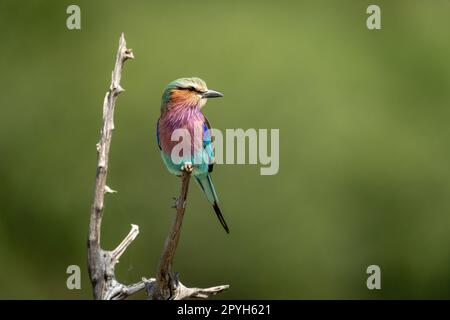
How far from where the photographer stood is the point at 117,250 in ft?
15.1

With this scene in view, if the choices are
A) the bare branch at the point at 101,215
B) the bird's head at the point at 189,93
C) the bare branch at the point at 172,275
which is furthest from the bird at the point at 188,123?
the bare branch at the point at 101,215

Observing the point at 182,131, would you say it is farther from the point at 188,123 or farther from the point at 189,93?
the point at 189,93

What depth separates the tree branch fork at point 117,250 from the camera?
4.41 meters

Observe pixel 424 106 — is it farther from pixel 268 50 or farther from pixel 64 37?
pixel 64 37

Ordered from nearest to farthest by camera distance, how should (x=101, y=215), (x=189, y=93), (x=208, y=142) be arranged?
(x=101, y=215)
(x=189, y=93)
(x=208, y=142)

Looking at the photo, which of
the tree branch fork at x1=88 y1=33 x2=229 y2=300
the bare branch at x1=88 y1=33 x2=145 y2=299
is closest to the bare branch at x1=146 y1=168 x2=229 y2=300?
the tree branch fork at x1=88 y1=33 x2=229 y2=300

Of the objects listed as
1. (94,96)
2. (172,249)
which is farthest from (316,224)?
(172,249)

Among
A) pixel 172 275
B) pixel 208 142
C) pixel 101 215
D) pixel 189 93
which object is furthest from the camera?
pixel 208 142

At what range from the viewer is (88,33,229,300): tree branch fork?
14.5 feet

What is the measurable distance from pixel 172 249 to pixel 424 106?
6.77 m

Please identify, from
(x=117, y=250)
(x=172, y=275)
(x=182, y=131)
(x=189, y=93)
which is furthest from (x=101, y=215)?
(x=189, y=93)

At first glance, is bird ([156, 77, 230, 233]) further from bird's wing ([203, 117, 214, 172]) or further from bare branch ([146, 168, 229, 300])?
bare branch ([146, 168, 229, 300])

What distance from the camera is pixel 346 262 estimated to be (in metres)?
9.45

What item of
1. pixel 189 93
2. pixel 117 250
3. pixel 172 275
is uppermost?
pixel 189 93
